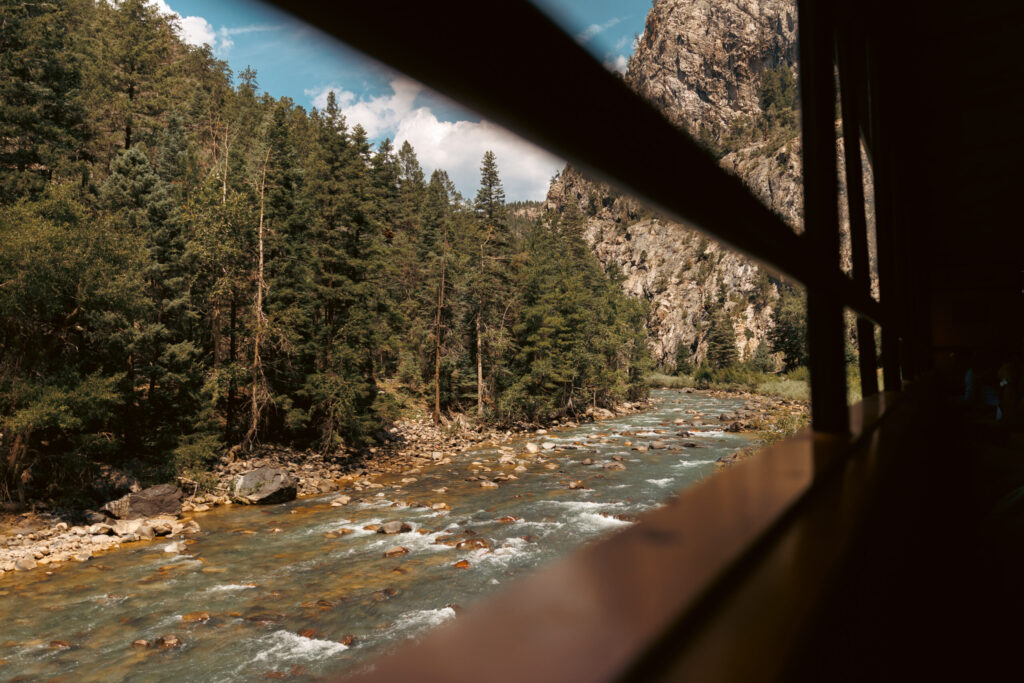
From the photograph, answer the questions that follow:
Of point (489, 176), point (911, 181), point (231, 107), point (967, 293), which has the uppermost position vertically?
point (231, 107)

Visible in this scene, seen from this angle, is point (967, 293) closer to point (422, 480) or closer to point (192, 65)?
point (422, 480)

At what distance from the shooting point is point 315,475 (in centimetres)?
1752

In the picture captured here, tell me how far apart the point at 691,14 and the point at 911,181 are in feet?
15.4

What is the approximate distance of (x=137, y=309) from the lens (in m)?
16.6

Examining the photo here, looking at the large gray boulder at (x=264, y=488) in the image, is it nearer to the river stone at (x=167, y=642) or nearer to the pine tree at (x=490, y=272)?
the river stone at (x=167, y=642)

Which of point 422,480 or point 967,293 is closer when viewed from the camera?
point 967,293

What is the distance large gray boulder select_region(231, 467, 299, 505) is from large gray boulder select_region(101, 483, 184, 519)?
4.94ft


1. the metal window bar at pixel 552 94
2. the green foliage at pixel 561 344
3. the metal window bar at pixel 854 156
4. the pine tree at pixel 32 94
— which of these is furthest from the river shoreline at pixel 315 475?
the metal window bar at pixel 552 94

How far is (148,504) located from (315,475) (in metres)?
5.00

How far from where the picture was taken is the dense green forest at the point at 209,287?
1445 cm

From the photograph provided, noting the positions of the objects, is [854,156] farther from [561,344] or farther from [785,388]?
[785,388]

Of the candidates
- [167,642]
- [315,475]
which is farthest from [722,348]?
[167,642]

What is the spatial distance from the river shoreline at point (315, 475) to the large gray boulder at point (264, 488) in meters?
0.44

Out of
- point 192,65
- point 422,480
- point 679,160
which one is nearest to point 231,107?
point 192,65
